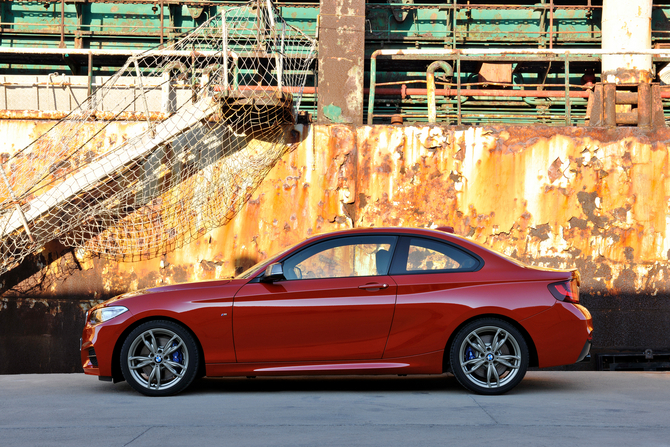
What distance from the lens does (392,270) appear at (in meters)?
5.83

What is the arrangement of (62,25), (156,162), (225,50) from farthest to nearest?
(62,25) → (156,162) → (225,50)

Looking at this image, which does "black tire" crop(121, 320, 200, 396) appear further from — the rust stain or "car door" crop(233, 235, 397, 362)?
the rust stain

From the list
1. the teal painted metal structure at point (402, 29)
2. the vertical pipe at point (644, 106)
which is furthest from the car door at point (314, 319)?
the teal painted metal structure at point (402, 29)

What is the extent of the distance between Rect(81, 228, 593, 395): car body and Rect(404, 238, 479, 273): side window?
10 centimetres

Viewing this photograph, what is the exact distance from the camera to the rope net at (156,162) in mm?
7844

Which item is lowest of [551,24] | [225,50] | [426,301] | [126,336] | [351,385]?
[351,385]

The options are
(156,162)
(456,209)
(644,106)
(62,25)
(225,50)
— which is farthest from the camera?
(62,25)

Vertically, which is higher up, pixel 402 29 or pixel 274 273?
pixel 402 29

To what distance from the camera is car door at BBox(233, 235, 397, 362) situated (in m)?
5.66

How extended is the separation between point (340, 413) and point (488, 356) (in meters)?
1.47

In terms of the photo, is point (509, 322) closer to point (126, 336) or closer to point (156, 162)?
point (126, 336)

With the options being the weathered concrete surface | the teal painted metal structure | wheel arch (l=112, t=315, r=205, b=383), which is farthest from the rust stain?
the teal painted metal structure

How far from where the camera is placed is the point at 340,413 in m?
4.96

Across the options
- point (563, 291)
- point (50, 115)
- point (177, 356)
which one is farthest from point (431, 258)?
point (50, 115)
